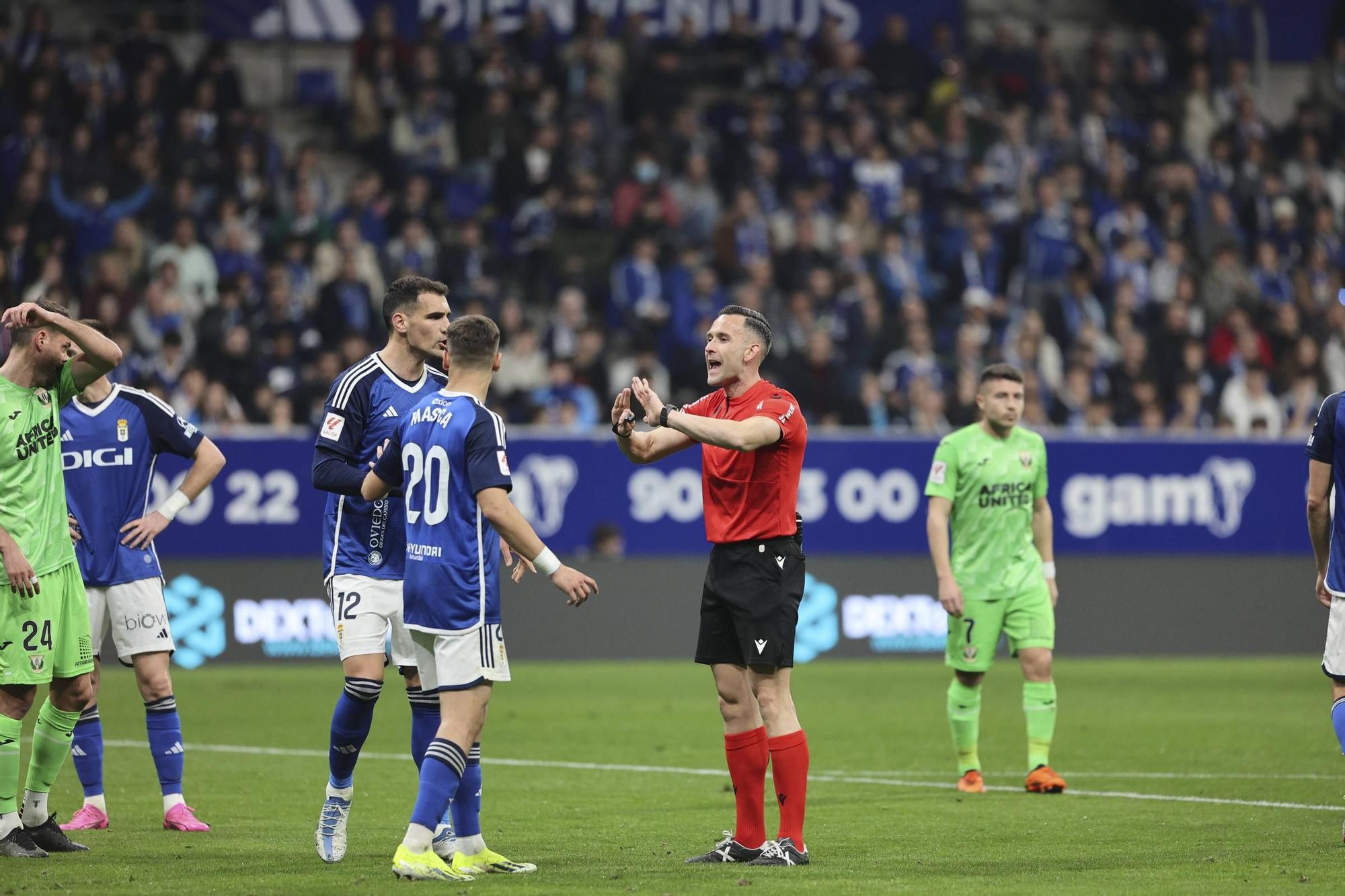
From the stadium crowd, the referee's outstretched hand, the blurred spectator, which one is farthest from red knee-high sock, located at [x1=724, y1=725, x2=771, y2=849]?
the blurred spectator

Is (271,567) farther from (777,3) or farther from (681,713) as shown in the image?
(777,3)

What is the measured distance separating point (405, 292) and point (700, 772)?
4680mm

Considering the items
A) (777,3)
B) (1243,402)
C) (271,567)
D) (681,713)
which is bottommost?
(681,713)

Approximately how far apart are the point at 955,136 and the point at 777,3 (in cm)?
399

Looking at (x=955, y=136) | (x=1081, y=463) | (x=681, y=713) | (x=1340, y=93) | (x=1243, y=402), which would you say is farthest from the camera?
(x=1340, y=93)

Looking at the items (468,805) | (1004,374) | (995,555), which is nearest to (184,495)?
(468,805)

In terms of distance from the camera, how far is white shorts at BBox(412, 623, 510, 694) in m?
7.80

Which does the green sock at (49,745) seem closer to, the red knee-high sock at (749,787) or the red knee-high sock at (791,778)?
the red knee-high sock at (749,787)

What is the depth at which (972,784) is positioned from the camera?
11336mm

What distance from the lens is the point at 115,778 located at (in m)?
11.6

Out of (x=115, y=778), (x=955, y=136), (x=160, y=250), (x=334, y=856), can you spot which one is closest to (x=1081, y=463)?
(x=955, y=136)

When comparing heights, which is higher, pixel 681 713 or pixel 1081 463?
pixel 1081 463

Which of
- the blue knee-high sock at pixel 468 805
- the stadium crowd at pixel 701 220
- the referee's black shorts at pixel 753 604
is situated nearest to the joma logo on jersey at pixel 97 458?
the blue knee-high sock at pixel 468 805

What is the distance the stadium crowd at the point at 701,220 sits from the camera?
859 inches
